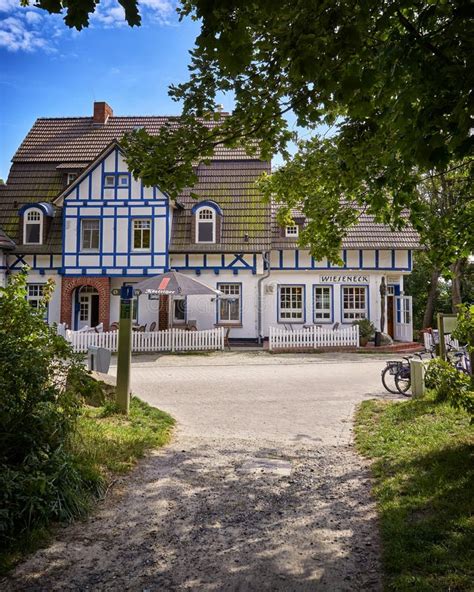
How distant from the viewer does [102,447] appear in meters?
5.77

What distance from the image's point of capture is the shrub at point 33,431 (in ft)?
12.9

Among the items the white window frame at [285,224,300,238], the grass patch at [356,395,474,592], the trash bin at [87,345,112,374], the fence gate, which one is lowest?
the grass patch at [356,395,474,592]

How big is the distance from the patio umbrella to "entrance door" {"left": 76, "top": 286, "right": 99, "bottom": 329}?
6796mm

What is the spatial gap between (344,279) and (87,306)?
12795mm

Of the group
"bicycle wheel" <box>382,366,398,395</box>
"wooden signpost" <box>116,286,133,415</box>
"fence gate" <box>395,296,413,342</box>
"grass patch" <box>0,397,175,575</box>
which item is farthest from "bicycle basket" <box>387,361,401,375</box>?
"fence gate" <box>395,296,413,342</box>

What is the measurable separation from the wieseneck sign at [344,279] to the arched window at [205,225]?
19.3 feet

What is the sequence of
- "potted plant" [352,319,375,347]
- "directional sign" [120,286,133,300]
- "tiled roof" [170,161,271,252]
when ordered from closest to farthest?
"directional sign" [120,286,133,300] < "potted plant" [352,319,375,347] < "tiled roof" [170,161,271,252]

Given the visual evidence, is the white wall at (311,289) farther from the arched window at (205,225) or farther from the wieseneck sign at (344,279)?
the arched window at (205,225)

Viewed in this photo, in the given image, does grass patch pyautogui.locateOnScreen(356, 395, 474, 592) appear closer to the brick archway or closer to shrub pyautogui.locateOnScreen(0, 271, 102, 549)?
shrub pyautogui.locateOnScreen(0, 271, 102, 549)

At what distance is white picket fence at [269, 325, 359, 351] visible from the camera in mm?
20859

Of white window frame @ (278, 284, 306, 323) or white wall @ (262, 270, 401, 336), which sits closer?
white wall @ (262, 270, 401, 336)

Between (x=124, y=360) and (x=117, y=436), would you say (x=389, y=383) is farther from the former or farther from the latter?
(x=117, y=436)

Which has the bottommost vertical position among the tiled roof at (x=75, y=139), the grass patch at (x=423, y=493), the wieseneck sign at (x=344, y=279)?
the grass patch at (x=423, y=493)

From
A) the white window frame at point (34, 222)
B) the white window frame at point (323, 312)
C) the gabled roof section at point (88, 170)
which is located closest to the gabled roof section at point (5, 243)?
the white window frame at point (34, 222)
